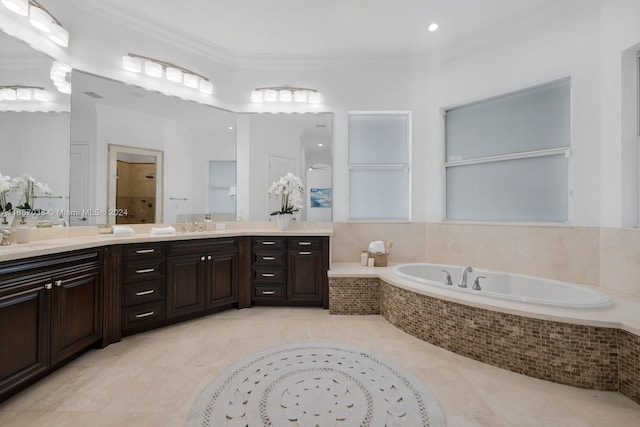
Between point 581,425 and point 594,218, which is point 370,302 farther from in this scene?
point 594,218

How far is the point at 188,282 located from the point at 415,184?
2.87 metres

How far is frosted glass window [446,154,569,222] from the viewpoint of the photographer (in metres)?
2.83

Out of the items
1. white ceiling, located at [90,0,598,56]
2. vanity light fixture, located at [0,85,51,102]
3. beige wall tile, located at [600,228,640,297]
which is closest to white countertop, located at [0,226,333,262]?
vanity light fixture, located at [0,85,51,102]

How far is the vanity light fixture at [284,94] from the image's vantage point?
364 centimetres

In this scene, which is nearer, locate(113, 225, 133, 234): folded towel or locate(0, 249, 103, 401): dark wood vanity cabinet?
locate(0, 249, 103, 401): dark wood vanity cabinet

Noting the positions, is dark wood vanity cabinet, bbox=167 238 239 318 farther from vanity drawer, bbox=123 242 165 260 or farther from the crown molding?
the crown molding

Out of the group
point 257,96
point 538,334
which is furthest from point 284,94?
point 538,334

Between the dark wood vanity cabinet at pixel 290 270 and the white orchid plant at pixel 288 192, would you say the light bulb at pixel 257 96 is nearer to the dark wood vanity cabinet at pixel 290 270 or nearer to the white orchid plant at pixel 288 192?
the white orchid plant at pixel 288 192

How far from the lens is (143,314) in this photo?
2570 mm

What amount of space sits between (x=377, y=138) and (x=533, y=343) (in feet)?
9.01

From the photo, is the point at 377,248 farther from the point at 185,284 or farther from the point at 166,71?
the point at 166,71

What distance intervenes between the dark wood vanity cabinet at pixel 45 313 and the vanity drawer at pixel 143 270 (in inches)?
8.4

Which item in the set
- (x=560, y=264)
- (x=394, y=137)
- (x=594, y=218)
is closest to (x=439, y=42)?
(x=394, y=137)

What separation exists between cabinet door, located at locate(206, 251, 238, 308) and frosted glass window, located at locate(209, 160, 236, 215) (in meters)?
0.67
